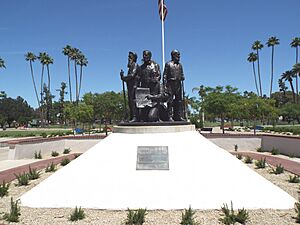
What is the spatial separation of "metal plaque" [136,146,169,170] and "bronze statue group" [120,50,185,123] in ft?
5.81

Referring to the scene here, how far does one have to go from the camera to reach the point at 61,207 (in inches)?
258

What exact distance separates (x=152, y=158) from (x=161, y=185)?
90cm

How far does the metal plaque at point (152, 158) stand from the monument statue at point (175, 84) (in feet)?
8.07

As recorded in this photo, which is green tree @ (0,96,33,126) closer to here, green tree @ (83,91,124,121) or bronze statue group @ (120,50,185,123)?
green tree @ (83,91,124,121)

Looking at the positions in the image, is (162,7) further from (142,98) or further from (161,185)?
(161,185)

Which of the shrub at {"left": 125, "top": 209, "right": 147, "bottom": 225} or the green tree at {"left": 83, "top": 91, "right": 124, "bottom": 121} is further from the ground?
the green tree at {"left": 83, "top": 91, "right": 124, "bottom": 121}

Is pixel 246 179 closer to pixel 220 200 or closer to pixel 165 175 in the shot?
pixel 220 200

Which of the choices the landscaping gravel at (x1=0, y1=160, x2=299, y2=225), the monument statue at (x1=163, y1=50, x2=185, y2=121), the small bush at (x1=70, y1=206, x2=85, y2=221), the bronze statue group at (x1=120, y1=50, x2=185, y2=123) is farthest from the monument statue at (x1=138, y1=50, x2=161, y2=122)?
the small bush at (x1=70, y1=206, x2=85, y2=221)

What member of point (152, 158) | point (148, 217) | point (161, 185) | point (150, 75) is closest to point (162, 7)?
point (150, 75)

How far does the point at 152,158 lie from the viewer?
24.0 ft

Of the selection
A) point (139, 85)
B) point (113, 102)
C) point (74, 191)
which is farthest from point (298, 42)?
point (74, 191)

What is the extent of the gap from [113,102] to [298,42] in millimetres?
49162

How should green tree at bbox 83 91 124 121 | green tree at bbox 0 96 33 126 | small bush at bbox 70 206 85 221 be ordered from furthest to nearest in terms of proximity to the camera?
green tree at bbox 0 96 33 126, green tree at bbox 83 91 124 121, small bush at bbox 70 206 85 221

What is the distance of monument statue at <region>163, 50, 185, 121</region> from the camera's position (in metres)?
9.50
